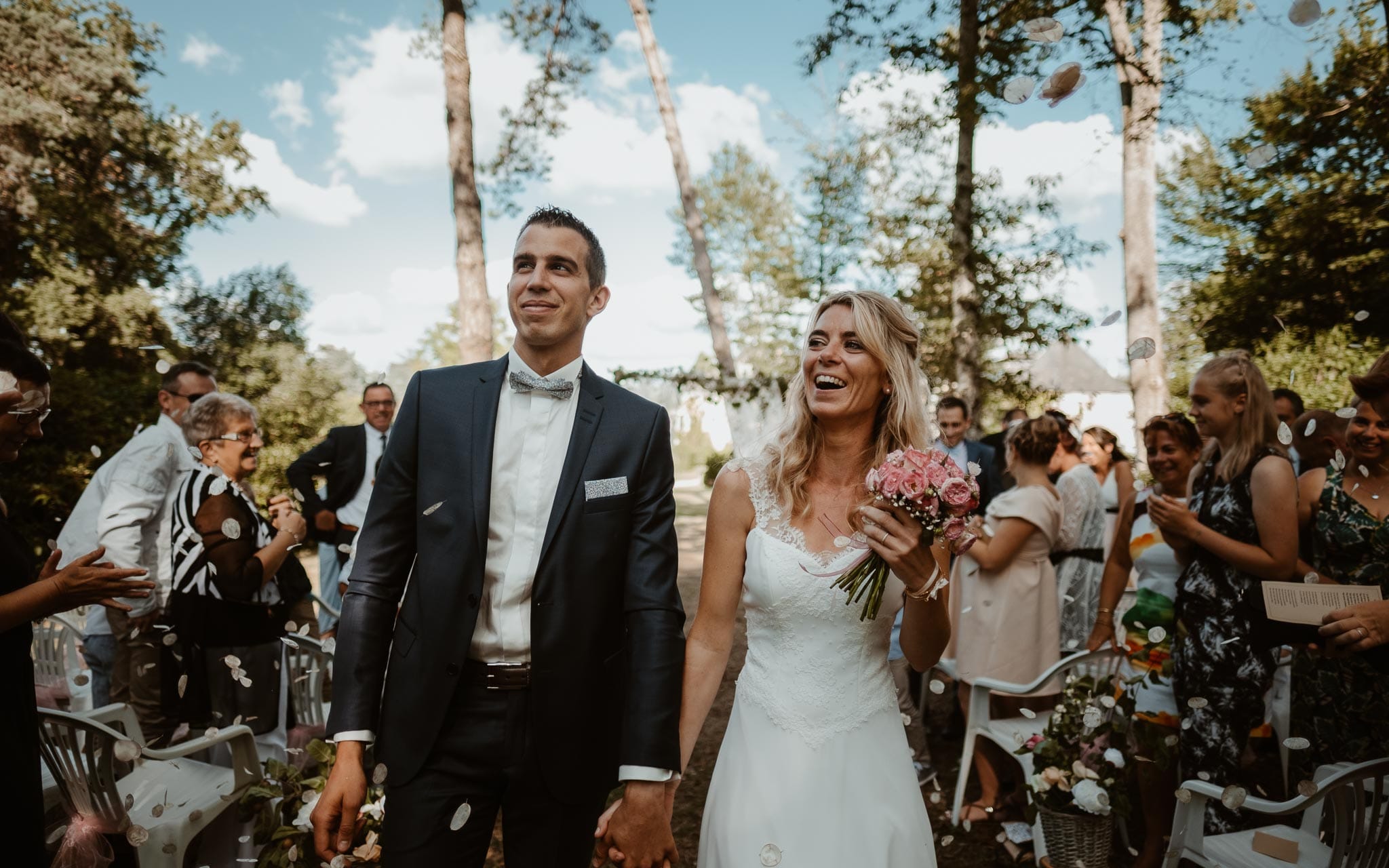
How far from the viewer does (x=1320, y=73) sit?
1727 centimetres

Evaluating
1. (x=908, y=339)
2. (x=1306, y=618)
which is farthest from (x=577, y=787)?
(x=1306, y=618)

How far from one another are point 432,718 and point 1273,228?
21.9m

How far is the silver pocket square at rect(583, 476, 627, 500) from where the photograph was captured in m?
2.11

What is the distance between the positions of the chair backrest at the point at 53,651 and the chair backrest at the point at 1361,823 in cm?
620

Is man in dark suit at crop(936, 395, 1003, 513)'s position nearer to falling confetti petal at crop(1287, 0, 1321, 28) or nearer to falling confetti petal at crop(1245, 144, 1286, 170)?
falling confetti petal at crop(1245, 144, 1286, 170)

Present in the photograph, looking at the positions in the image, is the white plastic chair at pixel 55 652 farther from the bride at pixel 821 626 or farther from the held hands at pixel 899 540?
the held hands at pixel 899 540

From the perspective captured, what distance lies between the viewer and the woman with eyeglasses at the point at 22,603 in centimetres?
208

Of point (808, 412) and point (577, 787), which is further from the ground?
point (808, 412)

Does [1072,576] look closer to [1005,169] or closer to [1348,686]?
[1348,686]

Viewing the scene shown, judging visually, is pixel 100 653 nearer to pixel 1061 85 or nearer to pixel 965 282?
pixel 1061 85

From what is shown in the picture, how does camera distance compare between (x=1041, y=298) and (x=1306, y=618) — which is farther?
(x=1041, y=298)

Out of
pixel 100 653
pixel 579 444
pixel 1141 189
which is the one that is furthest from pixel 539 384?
pixel 1141 189

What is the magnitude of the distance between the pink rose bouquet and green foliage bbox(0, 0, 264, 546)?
41.5 ft

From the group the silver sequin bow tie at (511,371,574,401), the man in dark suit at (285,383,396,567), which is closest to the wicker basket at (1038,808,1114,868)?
the silver sequin bow tie at (511,371,574,401)
